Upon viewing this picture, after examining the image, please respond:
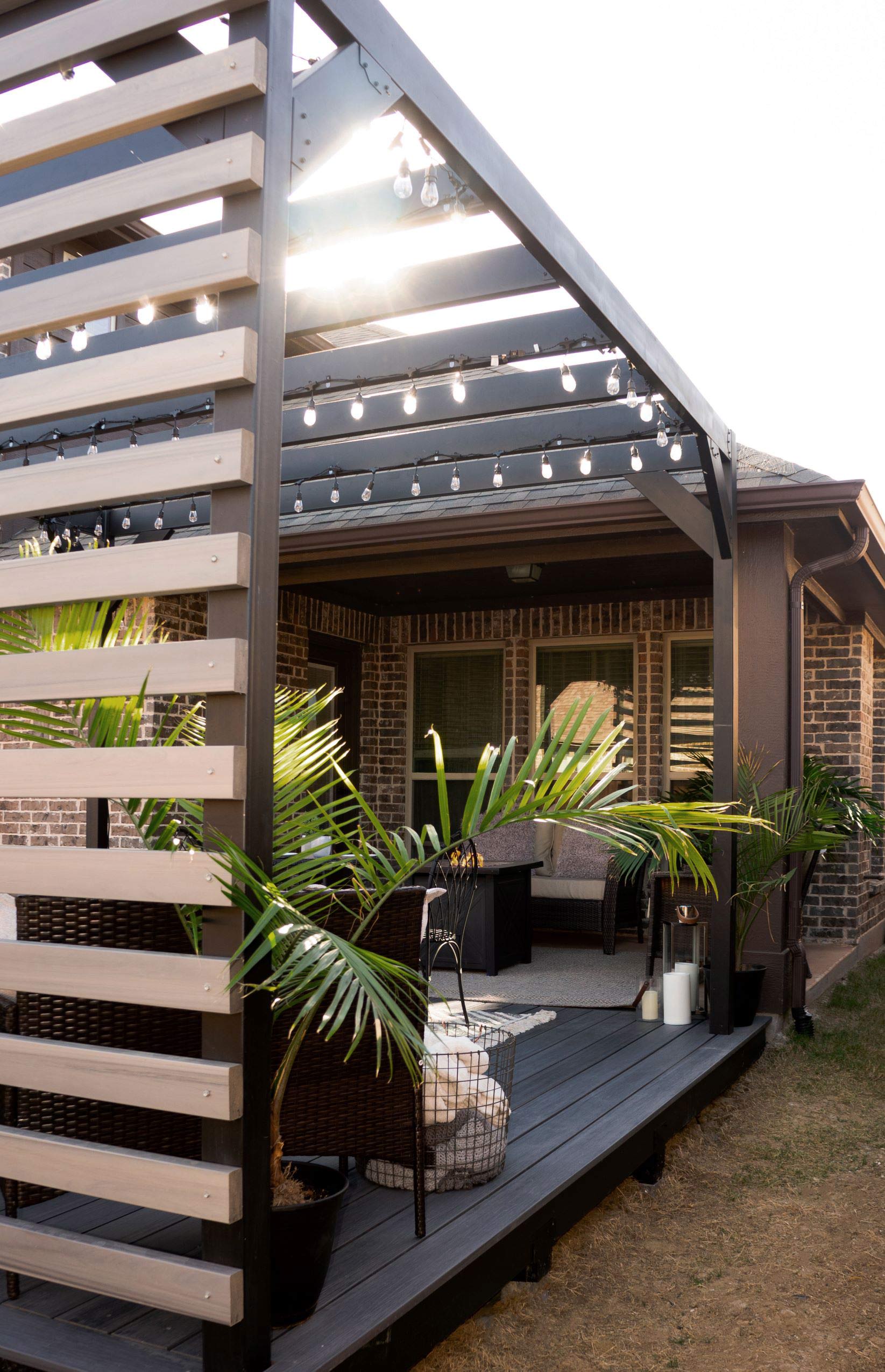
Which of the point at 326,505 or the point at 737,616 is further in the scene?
the point at 326,505

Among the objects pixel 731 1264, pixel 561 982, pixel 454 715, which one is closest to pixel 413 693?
pixel 454 715

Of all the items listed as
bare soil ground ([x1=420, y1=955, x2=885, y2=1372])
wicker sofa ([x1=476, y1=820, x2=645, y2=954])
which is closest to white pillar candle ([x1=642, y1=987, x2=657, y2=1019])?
bare soil ground ([x1=420, y1=955, x2=885, y2=1372])

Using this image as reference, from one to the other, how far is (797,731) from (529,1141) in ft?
9.68

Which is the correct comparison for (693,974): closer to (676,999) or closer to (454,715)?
(676,999)

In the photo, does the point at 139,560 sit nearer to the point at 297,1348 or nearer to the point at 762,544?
the point at 297,1348

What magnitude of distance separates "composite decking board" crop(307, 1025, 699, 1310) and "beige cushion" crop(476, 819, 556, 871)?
282 cm

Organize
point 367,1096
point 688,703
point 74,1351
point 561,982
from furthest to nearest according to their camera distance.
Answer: point 688,703 → point 561,982 → point 367,1096 → point 74,1351

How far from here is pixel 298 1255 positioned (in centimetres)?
214

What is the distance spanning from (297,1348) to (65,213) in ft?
7.22

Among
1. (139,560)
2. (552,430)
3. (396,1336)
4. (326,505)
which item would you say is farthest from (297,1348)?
(326,505)

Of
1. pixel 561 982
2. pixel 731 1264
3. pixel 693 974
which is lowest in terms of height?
pixel 731 1264

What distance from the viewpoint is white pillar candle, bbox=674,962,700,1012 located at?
5.07 metres

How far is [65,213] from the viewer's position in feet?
7.40

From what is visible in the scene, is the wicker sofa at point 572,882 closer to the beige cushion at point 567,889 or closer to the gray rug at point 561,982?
the beige cushion at point 567,889
